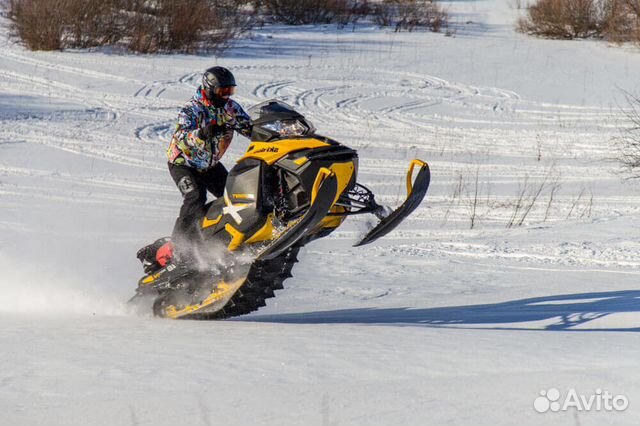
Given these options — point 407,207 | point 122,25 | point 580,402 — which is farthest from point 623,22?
point 580,402

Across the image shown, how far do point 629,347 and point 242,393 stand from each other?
210 centimetres

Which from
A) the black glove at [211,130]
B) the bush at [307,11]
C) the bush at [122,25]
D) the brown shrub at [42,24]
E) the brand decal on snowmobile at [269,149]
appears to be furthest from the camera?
the bush at [307,11]

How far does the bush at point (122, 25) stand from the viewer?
18.9 meters

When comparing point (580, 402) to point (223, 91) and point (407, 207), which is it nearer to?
point (407, 207)

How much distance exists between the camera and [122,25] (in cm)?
1989

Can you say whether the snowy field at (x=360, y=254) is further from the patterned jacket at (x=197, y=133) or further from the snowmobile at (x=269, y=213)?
the patterned jacket at (x=197, y=133)

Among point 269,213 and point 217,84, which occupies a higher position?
point 217,84

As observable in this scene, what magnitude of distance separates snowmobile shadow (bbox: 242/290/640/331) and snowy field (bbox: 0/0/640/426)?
3cm

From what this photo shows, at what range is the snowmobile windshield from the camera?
17.7 feet

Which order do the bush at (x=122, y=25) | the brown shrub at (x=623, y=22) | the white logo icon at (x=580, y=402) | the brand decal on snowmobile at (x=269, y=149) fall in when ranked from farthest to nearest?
the brown shrub at (x=623, y=22) → the bush at (x=122, y=25) → the brand decal on snowmobile at (x=269, y=149) → the white logo icon at (x=580, y=402)

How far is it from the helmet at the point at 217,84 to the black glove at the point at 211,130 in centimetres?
20

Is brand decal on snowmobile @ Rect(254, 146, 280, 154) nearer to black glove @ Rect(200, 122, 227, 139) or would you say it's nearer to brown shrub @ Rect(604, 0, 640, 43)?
black glove @ Rect(200, 122, 227, 139)

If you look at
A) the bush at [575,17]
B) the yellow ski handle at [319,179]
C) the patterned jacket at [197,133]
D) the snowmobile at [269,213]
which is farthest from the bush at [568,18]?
the yellow ski handle at [319,179]

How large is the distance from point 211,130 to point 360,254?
2.94 metres
